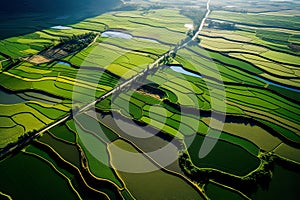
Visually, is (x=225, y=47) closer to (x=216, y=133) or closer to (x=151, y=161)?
Result: (x=216, y=133)

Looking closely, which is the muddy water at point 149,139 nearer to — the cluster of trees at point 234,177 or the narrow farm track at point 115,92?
the cluster of trees at point 234,177

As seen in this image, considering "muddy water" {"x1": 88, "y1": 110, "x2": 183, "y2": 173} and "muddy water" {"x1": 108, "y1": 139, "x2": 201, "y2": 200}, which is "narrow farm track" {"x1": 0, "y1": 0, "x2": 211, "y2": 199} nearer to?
"muddy water" {"x1": 108, "y1": 139, "x2": 201, "y2": 200}

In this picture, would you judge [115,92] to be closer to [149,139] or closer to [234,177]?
[149,139]

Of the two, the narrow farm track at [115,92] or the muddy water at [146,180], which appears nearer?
the muddy water at [146,180]

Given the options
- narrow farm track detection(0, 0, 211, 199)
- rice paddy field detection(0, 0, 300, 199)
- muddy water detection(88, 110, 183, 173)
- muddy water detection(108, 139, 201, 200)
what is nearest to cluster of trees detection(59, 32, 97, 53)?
rice paddy field detection(0, 0, 300, 199)

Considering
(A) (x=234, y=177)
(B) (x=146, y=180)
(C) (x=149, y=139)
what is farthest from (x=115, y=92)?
(A) (x=234, y=177)

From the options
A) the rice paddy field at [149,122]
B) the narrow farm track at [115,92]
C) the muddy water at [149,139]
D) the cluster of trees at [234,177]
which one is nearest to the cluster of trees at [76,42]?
the rice paddy field at [149,122]
